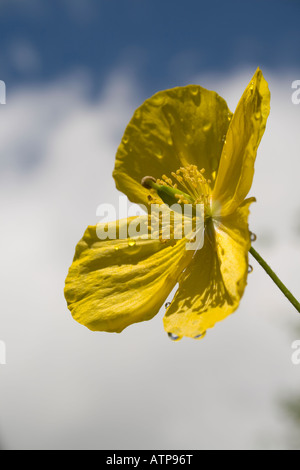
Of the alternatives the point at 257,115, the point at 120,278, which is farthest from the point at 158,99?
the point at 120,278

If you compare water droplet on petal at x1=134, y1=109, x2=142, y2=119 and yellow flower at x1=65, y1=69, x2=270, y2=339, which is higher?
water droplet on petal at x1=134, y1=109, x2=142, y2=119

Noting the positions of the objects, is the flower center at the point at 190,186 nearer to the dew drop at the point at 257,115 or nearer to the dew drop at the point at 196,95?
the dew drop at the point at 196,95

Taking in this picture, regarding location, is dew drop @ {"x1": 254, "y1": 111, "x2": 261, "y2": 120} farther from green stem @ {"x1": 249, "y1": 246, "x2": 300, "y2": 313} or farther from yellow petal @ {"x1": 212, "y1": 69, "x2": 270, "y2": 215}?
green stem @ {"x1": 249, "y1": 246, "x2": 300, "y2": 313}

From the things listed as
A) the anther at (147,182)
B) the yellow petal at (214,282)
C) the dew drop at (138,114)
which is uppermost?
the dew drop at (138,114)

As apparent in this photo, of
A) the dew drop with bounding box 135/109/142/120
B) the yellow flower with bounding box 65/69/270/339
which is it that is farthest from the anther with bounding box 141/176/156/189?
the dew drop with bounding box 135/109/142/120

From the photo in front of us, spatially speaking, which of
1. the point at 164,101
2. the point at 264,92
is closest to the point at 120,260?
the point at 164,101

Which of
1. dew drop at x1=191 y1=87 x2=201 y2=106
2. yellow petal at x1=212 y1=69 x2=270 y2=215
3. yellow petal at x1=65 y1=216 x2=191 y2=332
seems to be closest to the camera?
yellow petal at x1=212 y1=69 x2=270 y2=215

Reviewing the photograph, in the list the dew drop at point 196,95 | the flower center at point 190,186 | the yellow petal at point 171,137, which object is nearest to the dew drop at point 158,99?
the yellow petal at point 171,137
